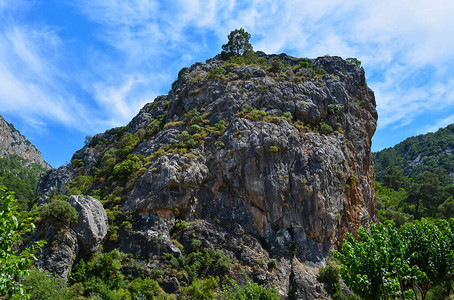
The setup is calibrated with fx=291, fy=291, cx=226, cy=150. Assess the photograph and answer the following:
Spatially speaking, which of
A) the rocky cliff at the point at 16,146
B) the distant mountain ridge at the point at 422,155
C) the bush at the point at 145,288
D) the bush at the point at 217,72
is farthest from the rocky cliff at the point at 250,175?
the rocky cliff at the point at 16,146

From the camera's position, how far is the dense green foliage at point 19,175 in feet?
281

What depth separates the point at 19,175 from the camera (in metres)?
117

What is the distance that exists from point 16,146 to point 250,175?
149m

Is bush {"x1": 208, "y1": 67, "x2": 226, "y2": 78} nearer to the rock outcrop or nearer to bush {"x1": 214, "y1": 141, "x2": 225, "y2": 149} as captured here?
bush {"x1": 214, "y1": 141, "x2": 225, "y2": 149}

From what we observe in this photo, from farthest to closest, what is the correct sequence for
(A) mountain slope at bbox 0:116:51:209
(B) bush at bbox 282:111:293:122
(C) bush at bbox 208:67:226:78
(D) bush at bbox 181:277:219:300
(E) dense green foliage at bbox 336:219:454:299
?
(A) mountain slope at bbox 0:116:51:209
(C) bush at bbox 208:67:226:78
(B) bush at bbox 282:111:293:122
(D) bush at bbox 181:277:219:300
(E) dense green foliage at bbox 336:219:454:299

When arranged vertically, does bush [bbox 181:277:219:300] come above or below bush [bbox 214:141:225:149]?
below

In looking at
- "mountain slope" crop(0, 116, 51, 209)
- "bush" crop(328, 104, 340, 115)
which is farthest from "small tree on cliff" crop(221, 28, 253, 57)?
"mountain slope" crop(0, 116, 51, 209)

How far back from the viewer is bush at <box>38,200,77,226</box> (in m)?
26.0

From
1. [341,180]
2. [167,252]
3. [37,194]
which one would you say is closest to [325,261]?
[341,180]

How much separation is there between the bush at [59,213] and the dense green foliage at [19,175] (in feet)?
199

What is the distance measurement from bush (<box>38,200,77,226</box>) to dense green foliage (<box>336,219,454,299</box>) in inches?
910

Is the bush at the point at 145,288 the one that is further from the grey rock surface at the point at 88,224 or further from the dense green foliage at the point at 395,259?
the dense green foliage at the point at 395,259

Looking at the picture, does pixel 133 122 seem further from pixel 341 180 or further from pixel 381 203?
pixel 381 203

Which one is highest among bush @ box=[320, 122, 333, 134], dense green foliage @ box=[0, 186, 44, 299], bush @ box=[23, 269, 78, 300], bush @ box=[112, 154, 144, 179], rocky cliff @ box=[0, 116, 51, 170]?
rocky cliff @ box=[0, 116, 51, 170]
